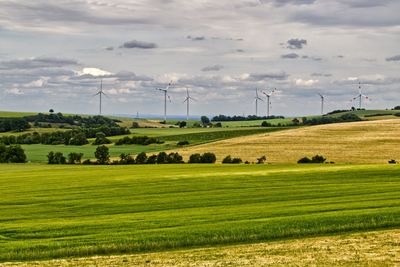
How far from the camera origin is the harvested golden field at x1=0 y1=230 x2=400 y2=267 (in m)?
27.4

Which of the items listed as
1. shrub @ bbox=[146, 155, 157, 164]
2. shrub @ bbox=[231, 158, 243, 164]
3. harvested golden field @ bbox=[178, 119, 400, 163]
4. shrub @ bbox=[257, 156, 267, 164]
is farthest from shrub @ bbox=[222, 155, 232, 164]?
shrub @ bbox=[146, 155, 157, 164]

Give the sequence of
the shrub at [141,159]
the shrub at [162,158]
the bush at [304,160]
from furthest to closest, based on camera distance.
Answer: the shrub at [141,159] → the shrub at [162,158] → the bush at [304,160]

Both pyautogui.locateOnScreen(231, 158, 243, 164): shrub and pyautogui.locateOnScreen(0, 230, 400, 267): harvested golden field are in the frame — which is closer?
pyautogui.locateOnScreen(0, 230, 400, 267): harvested golden field

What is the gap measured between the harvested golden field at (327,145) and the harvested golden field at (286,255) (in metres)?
64.4

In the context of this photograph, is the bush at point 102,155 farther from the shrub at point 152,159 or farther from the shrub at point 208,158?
the shrub at point 208,158

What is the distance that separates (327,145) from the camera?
378 ft

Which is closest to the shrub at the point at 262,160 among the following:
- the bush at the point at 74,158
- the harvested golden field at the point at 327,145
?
the harvested golden field at the point at 327,145

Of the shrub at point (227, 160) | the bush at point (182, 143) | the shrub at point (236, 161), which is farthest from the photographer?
the bush at point (182, 143)

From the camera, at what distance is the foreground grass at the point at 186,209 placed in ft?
112

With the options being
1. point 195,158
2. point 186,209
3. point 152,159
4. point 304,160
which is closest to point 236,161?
point 195,158

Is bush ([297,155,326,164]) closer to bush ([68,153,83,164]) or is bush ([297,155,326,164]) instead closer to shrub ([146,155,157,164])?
shrub ([146,155,157,164])

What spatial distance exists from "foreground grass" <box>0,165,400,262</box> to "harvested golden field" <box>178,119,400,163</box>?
98.1ft

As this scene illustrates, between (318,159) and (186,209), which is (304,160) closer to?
(318,159)

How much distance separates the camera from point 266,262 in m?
27.6
